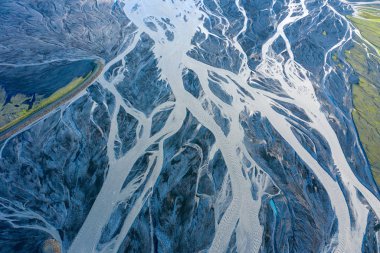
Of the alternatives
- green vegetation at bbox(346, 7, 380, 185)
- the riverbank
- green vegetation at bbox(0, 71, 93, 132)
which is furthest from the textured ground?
green vegetation at bbox(0, 71, 93, 132)

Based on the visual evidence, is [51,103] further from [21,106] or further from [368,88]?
[368,88]

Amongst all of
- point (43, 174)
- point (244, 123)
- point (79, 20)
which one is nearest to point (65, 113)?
point (43, 174)

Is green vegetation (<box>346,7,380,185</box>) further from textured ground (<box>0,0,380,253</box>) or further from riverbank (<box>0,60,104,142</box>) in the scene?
riverbank (<box>0,60,104,142</box>)

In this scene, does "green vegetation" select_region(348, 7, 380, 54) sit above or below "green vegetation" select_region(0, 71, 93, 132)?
below

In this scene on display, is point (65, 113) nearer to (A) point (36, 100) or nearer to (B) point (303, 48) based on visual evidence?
(A) point (36, 100)

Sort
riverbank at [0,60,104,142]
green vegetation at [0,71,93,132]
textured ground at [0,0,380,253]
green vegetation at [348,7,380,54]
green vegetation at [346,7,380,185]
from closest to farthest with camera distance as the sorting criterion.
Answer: textured ground at [0,0,380,253] → green vegetation at [346,7,380,185] → riverbank at [0,60,104,142] → green vegetation at [0,71,93,132] → green vegetation at [348,7,380,54]

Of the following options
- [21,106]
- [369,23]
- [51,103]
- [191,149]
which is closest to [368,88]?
[369,23]
